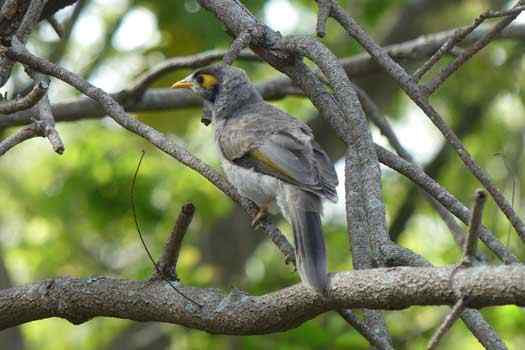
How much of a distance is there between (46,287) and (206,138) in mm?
7347

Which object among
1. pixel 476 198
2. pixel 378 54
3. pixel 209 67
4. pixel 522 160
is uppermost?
pixel 522 160

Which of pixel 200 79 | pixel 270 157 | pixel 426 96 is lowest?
pixel 426 96

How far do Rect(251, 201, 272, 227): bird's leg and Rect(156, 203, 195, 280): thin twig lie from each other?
2.04 ft

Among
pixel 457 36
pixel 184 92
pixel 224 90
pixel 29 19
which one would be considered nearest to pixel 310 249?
pixel 457 36

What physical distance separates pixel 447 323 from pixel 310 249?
114 centimetres

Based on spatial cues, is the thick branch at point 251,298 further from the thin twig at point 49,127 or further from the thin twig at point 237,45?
the thin twig at point 237,45

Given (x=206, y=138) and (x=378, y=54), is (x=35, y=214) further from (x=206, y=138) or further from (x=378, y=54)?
(x=378, y=54)

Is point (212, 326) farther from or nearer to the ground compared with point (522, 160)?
nearer to the ground

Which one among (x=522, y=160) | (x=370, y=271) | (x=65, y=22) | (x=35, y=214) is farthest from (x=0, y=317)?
(x=522, y=160)

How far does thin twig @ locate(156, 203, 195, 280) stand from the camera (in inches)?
154

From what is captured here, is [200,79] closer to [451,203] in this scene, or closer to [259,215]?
[259,215]

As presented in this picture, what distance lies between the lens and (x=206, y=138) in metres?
11.7

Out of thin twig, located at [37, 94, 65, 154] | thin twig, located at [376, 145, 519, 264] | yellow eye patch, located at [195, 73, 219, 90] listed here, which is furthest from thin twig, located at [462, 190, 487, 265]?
yellow eye patch, located at [195, 73, 219, 90]

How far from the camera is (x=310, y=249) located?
158 inches
